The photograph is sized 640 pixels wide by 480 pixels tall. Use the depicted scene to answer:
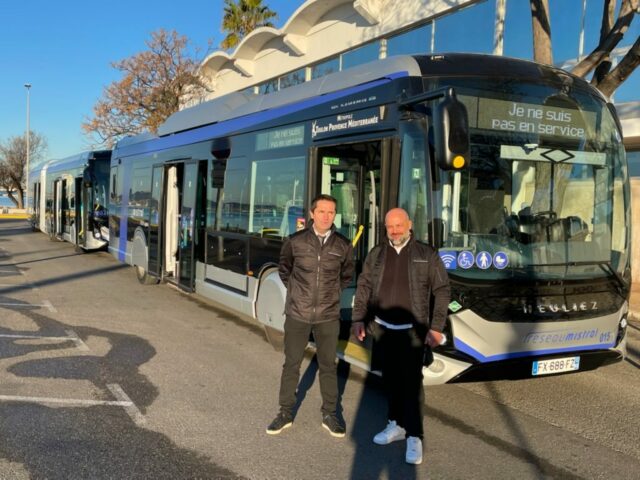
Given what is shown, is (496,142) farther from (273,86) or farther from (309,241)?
(273,86)

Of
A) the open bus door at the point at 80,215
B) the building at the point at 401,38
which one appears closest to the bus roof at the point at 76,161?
the open bus door at the point at 80,215

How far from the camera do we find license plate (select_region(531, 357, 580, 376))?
4.76 m

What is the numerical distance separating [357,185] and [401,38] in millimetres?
14125

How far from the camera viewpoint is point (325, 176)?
6117 mm

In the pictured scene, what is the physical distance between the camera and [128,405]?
4.95 meters

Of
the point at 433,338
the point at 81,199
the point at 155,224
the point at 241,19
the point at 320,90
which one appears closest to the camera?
the point at 433,338

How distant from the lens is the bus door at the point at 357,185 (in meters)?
5.31

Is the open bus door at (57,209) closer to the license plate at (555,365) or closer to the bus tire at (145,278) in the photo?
the bus tire at (145,278)

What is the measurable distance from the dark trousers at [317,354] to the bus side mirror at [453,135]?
1493 mm

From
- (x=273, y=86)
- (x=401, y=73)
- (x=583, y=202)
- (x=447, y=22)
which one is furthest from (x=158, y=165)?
(x=273, y=86)

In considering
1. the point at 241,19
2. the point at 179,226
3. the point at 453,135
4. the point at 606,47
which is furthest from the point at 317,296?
the point at 241,19

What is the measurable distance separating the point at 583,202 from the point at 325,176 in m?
2.50

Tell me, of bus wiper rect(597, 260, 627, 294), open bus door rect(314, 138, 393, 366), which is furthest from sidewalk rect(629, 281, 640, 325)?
open bus door rect(314, 138, 393, 366)

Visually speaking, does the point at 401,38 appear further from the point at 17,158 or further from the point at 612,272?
the point at 17,158
